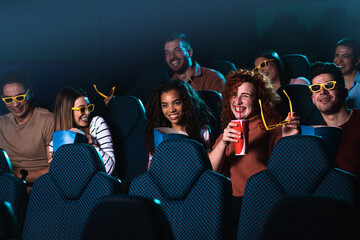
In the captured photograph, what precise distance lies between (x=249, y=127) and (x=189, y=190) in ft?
2.16

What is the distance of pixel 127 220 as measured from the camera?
3.84 feet

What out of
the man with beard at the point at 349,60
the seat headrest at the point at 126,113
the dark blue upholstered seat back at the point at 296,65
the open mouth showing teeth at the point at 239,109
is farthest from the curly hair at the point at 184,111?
the dark blue upholstered seat back at the point at 296,65

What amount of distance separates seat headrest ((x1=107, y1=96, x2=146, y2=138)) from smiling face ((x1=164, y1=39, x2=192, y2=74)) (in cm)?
89

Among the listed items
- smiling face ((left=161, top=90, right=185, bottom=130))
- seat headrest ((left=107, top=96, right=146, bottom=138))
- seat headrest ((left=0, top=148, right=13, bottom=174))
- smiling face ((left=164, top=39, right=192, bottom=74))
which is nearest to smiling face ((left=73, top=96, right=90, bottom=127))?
seat headrest ((left=107, top=96, right=146, bottom=138))

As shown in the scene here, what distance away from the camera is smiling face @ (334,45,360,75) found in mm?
3410

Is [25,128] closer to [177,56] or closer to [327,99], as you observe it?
[177,56]

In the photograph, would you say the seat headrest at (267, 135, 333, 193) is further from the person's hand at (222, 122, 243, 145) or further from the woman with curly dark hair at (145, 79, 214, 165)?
the woman with curly dark hair at (145, 79, 214, 165)

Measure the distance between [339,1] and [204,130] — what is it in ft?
13.0

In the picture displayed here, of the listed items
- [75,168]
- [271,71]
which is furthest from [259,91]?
[271,71]

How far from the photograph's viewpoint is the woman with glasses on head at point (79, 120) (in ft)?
9.23

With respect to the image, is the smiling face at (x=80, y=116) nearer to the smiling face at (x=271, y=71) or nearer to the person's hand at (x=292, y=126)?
the person's hand at (x=292, y=126)

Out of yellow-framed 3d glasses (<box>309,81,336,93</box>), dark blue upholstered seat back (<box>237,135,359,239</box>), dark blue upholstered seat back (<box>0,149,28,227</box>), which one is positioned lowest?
dark blue upholstered seat back (<box>0,149,28,227</box>)

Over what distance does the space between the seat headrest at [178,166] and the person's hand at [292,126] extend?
1.71ft

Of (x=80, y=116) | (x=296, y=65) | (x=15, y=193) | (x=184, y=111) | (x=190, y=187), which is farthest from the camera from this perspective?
(x=296, y=65)
